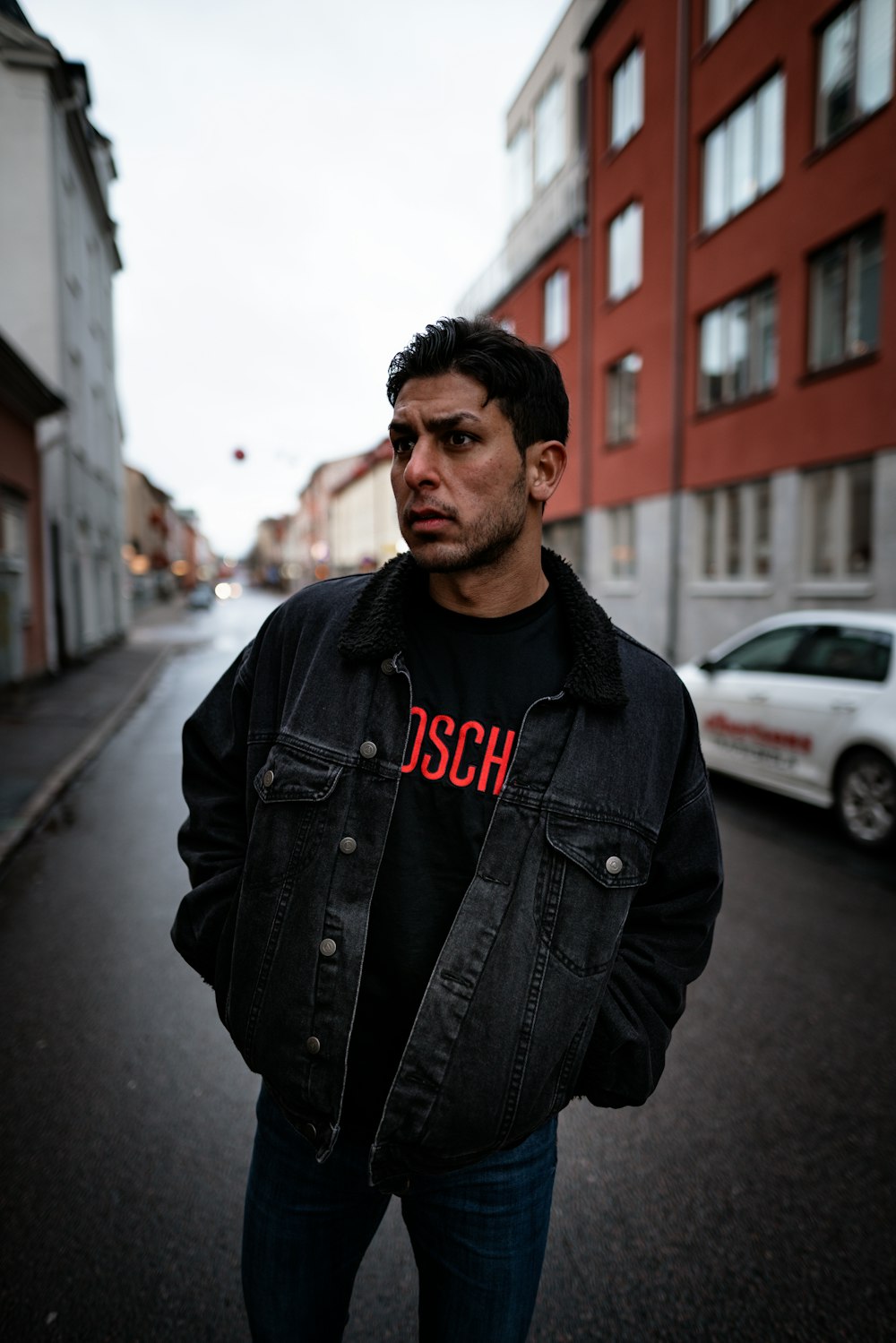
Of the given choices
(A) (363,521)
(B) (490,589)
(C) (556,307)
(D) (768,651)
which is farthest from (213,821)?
(A) (363,521)

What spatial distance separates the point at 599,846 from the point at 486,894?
0.20 meters

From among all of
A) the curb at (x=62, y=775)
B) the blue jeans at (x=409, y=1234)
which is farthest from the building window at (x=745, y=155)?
the blue jeans at (x=409, y=1234)

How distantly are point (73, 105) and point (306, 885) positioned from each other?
2086 centimetres

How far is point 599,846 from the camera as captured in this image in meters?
1.38

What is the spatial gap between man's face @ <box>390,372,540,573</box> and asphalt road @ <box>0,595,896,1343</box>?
6.45 ft

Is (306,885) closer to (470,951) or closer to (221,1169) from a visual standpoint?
(470,951)

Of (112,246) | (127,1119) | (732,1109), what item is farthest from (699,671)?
(112,246)

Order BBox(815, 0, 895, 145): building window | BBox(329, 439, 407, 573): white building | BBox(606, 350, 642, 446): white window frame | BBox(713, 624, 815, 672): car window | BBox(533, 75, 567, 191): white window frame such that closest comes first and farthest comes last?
BBox(713, 624, 815, 672): car window → BBox(815, 0, 895, 145): building window → BBox(606, 350, 642, 446): white window frame → BBox(533, 75, 567, 191): white window frame → BBox(329, 439, 407, 573): white building

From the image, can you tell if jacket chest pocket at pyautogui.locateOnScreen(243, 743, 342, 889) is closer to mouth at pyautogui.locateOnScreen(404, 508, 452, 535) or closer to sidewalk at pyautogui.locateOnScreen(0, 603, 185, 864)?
mouth at pyautogui.locateOnScreen(404, 508, 452, 535)

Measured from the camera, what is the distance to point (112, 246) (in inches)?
1002

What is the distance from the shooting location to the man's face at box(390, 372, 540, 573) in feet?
4.73

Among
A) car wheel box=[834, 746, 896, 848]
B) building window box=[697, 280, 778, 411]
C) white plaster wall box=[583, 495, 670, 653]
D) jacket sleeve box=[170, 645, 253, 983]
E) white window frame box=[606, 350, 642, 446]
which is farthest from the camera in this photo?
white window frame box=[606, 350, 642, 446]

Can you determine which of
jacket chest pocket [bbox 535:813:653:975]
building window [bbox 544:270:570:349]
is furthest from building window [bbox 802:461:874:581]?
jacket chest pocket [bbox 535:813:653:975]

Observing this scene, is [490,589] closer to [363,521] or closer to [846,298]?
[846,298]
